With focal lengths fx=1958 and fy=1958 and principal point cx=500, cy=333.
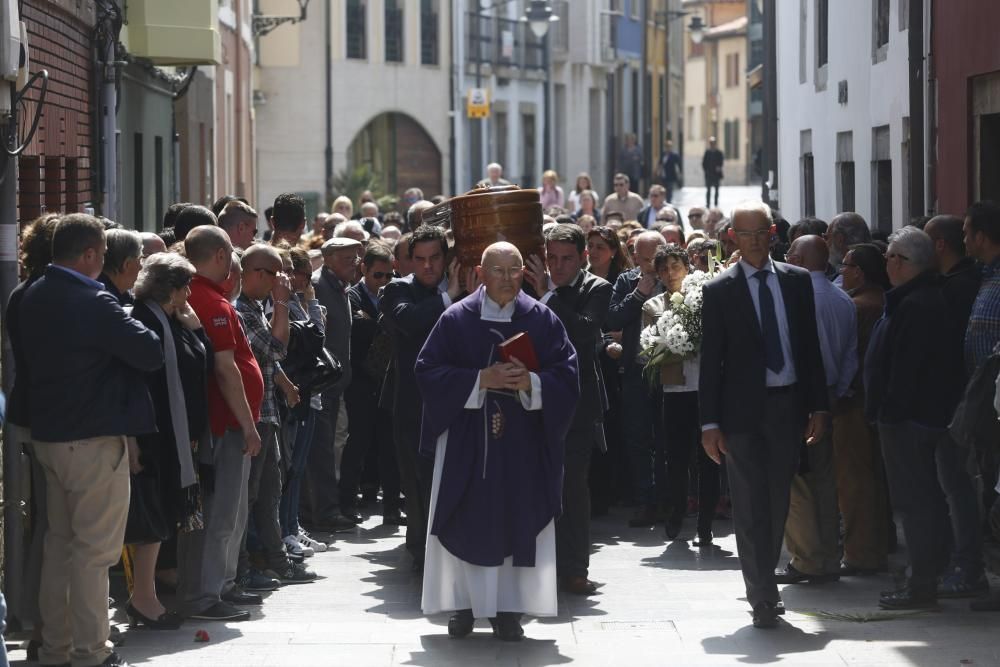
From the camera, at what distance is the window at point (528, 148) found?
55.8 metres

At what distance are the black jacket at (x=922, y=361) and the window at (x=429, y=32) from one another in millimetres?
39026

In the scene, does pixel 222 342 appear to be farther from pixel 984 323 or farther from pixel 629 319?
pixel 629 319

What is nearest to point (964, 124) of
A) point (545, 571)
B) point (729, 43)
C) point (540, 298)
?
point (540, 298)

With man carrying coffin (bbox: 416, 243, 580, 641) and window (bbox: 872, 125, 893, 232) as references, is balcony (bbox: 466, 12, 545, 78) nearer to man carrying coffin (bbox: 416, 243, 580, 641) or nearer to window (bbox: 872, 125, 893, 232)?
window (bbox: 872, 125, 893, 232)

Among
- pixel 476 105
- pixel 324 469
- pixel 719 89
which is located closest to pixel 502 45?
pixel 476 105

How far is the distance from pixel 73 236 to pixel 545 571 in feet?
9.05

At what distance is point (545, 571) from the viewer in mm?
9367

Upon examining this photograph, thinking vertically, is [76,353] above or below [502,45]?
below

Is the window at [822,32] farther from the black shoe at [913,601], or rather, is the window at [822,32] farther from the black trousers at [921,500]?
the black shoe at [913,601]

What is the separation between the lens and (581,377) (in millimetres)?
10797

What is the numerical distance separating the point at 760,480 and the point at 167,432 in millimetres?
2879

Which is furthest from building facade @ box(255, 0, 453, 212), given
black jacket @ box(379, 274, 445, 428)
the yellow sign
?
black jacket @ box(379, 274, 445, 428)

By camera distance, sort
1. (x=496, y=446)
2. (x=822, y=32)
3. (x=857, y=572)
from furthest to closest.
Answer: (x=822, y=32) → (x=857, y=572) → (x=496, y=446)

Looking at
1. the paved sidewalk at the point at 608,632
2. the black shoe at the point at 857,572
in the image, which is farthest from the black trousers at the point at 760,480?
the black shoe at the point at 857,572
